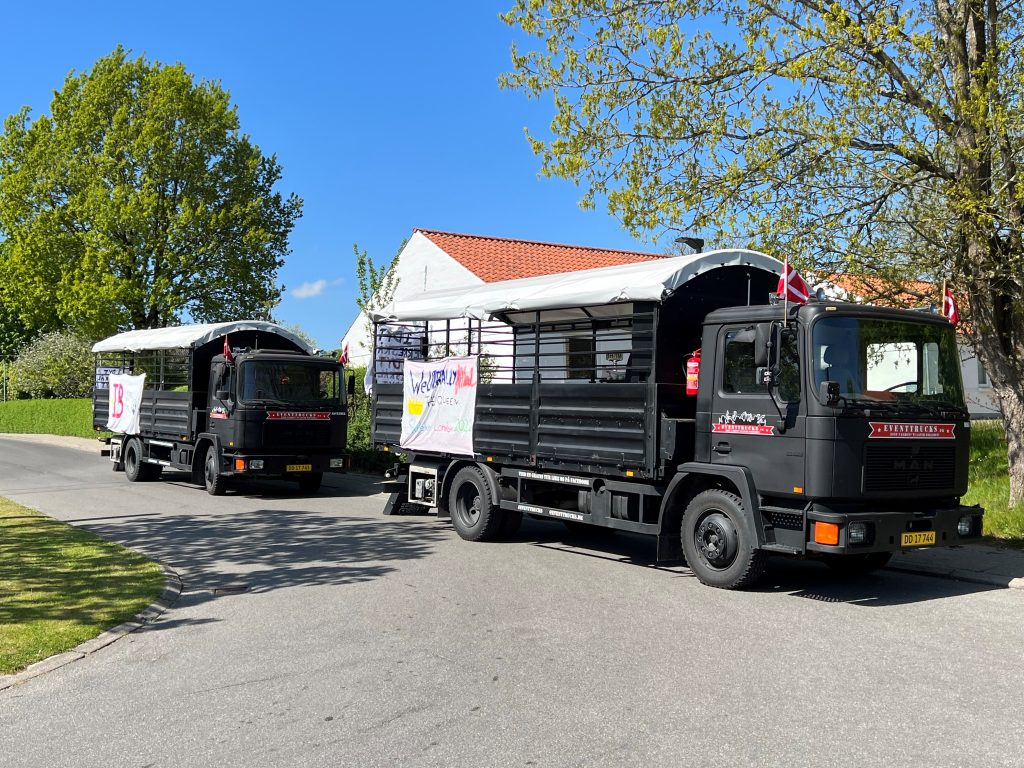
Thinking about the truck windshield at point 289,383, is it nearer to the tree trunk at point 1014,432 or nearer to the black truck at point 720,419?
the black truck at point 720,419

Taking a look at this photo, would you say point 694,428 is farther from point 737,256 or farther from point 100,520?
point 100,520

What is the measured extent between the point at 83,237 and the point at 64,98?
5283mm

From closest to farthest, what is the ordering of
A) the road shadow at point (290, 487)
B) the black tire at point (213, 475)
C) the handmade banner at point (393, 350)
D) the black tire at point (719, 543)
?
the black tire at point (719, 543), the handmade banner at point (393, 350), the black tire at point (213, 475), the road shadow at point (290, 487)

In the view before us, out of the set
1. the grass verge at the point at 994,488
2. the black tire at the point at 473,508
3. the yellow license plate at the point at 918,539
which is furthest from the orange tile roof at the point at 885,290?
the black tire at the point at 473,508

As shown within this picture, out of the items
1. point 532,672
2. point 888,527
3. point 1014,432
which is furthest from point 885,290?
point 532,672

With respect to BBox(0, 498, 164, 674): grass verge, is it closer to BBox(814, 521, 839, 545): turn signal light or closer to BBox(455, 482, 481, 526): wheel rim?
BBox(455, 482, 481, 526): wheel rim

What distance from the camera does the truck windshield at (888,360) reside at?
8062 millimetres

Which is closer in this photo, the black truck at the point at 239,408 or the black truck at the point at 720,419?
the black truck at the point at 720,419

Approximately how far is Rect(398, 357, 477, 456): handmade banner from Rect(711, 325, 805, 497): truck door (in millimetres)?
3722

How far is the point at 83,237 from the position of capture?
109ft

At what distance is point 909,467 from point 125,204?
99.1ft

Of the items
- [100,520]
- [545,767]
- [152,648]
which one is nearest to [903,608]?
[545,767]

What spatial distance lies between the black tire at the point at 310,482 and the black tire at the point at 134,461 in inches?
160

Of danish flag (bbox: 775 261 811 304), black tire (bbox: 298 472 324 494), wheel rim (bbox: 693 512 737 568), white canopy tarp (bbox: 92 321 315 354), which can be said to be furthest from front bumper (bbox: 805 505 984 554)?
white canopy tarp (bbox: 92 321 315 354)
